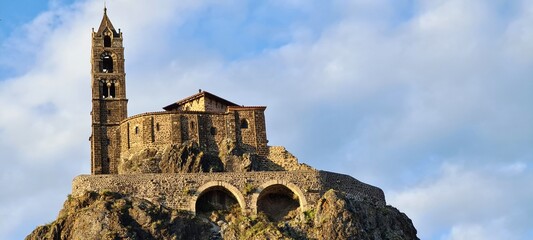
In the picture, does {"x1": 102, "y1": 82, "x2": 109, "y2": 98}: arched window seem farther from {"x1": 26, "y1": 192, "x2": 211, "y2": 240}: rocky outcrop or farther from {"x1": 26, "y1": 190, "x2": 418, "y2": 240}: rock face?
{"x1": 26, "y1": 192, "x2": 211, "y2": 240}: rocky outcrop

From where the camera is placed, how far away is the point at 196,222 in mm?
86062

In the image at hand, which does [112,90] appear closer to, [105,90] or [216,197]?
[105,90]

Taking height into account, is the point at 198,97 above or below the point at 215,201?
above

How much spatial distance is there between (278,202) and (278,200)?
0.24 meters

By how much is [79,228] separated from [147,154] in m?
13.1

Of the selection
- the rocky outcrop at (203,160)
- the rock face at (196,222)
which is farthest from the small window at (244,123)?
the rock face at (196,222)

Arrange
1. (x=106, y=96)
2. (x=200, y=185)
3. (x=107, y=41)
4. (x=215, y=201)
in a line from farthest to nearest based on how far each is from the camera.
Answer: (x=107, y=41) < (x=106, y=96) < (x=215, y=201) < (x=200, y=185)

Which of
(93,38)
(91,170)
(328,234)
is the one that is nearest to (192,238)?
(328,234)

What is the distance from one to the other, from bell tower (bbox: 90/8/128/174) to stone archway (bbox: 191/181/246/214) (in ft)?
37.0

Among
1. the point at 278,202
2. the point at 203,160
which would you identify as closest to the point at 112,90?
the point at 203,160

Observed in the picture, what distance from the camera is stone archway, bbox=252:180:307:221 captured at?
89.1 meters

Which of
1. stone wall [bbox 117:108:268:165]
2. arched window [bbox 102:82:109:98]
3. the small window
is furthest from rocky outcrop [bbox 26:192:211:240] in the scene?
arched window [bbox 102:82:109:98]

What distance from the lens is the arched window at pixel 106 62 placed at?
338 ft

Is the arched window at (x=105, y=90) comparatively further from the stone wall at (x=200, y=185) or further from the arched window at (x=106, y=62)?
the stone wall at (x=200, y=185)
